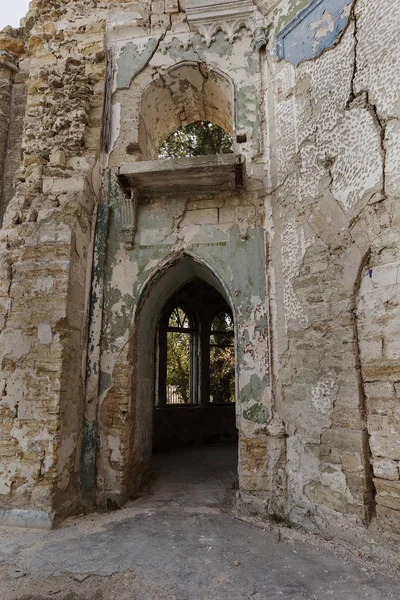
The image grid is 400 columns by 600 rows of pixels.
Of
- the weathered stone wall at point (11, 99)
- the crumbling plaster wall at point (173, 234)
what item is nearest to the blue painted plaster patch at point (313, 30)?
the crumbling plaster wall at point (173, 234)

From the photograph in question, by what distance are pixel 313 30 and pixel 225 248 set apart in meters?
2.55

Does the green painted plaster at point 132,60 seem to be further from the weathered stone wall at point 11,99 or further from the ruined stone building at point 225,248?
the weathered stone wall at point 11,99

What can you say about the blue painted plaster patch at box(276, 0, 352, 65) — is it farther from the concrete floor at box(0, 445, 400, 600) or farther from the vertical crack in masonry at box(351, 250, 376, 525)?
the concrete floor at box(0, 445, 400, 600)

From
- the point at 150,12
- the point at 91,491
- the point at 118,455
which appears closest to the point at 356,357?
the point at 118,455

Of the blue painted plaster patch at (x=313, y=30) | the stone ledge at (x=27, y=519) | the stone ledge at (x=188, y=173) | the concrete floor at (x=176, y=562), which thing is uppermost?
the blue painted plaster patch at (x=313, y=30)

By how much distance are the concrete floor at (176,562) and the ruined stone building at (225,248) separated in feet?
1.04

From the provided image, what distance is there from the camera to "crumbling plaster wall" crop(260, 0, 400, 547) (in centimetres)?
326

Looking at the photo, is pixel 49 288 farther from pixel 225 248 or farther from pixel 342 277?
pixel 342 277

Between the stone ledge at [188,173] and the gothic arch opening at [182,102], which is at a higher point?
the gothic arch opening at [182,102]

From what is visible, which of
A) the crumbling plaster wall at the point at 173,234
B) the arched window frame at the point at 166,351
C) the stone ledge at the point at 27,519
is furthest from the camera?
the arched window frame at the point at 166,351

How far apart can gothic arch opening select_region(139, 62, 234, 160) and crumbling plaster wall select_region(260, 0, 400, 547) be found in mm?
1401

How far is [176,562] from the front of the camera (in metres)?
2.96

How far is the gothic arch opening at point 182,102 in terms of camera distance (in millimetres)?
5277

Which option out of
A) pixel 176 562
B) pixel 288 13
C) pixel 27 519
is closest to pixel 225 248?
pixel 288 13
